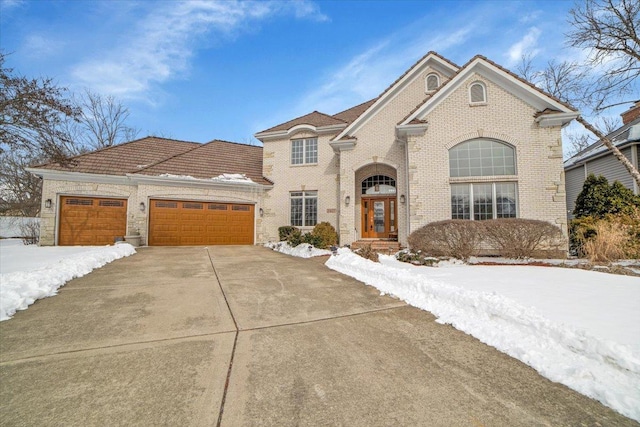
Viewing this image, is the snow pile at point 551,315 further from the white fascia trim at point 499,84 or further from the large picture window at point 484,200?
the white fascia trim at point 499,84

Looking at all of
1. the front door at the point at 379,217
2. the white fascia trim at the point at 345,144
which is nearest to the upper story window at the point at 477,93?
the white fascia trim at the point at 345,144

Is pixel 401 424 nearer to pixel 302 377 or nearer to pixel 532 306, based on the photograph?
pixel 302 377

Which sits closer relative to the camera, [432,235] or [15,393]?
[15,393]

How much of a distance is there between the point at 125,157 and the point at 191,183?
15.1 ft

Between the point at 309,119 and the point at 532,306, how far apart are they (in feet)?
49.9

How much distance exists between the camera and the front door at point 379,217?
42.7ft

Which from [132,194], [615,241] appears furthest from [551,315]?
[132,194]

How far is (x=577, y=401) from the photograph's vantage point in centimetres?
217

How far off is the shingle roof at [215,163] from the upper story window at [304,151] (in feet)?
7.06

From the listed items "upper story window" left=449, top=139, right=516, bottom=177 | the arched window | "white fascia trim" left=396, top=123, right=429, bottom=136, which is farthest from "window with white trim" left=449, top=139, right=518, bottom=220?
the arched window

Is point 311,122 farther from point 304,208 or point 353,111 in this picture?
point 304,208

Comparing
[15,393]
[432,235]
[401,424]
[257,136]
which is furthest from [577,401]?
[257,136]

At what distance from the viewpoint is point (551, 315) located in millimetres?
3436

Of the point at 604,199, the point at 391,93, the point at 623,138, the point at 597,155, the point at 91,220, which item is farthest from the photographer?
the point at 597,155
